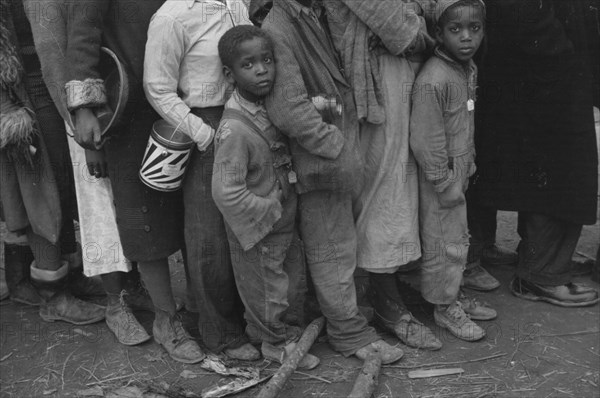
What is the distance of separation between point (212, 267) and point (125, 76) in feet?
3.34

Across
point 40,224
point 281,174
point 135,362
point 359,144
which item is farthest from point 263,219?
point 40,224

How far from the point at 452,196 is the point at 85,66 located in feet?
6.28

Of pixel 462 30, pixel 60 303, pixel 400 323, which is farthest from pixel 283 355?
pixel 462 30

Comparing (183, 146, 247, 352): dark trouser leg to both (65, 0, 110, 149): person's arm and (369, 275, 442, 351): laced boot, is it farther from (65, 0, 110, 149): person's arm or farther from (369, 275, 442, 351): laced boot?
(369, 275, 442, 351): laced boot

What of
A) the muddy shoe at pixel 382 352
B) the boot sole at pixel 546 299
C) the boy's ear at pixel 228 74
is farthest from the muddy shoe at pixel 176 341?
the boot sole at pixel 546 299

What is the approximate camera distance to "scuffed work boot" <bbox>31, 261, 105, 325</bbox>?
3678 millimetres

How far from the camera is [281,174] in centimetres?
302

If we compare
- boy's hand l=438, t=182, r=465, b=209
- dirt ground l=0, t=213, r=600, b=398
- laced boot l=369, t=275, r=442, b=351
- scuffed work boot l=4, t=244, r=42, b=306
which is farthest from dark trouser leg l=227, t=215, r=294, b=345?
scuffed work boot l=4, t=244, r=42, b=306

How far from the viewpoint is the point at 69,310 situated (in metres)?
3.74

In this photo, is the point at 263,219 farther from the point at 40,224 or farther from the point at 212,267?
the point at 40,224

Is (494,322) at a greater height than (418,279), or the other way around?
(418,279)

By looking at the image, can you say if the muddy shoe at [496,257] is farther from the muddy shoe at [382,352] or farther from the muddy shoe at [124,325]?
the muddy shoe at [124,325]

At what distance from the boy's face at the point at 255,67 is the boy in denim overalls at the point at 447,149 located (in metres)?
0.82

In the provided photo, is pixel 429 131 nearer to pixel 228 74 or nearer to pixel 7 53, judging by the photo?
pixel 228 74
